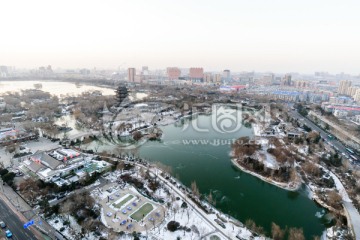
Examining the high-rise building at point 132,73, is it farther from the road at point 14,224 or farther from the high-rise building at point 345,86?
the road at point 14,224

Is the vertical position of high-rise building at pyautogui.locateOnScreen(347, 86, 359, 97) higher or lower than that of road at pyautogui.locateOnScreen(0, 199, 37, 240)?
higher

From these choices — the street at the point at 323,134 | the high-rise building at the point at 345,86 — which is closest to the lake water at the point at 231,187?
the street at the point at 323,134

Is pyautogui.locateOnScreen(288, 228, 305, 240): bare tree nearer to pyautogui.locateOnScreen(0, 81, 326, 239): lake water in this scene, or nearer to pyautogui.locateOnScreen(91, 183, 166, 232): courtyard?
pyautogui.locateOnScreen(0, 81, 326, 239): lake water

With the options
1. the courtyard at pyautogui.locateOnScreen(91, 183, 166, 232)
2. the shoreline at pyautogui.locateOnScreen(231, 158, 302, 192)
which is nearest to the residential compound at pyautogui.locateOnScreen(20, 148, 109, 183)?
the courtyard at pyautogui.locateOnScreen(91, 183, 166, 232)

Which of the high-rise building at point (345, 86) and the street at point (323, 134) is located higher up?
the high-rise building at point (345, 86)

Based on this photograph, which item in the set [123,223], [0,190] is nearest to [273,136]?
[123,223]

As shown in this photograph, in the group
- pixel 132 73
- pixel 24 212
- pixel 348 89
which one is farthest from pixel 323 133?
pixel 132 73

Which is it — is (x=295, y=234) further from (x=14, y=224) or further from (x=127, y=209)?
(x=14, y=224)

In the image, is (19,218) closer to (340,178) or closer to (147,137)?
(147,137)

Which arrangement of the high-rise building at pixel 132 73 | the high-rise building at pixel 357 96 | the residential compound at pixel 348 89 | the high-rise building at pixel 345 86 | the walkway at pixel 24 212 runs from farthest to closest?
1. the high-rise building at pixel 132 73
2. the high-rise building at pixel 345 86
3. the residential compound at pixel 348 89
4. the high-rise building at pixel 357 96
5. the walkway at pixel 24 212
